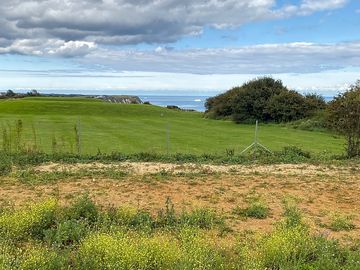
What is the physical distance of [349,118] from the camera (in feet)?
55.5

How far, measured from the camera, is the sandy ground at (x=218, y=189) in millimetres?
8875

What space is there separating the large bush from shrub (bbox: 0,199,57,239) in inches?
1512

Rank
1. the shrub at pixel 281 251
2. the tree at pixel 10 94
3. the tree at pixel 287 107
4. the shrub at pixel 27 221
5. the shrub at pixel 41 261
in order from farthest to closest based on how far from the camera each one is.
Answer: the tree at pixel 10 94, the tree at pixel 287 107, the shrub at pixel 27 221, the shrub at pixel 281 251, the shrub at pixel 41 261

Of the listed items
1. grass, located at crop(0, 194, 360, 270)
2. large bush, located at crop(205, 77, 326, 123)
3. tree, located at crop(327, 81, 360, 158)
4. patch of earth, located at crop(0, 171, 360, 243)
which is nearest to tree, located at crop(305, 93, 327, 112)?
large bush, located at crop(205, 77, 326, 123)

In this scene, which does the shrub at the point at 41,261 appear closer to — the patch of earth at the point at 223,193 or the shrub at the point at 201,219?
the shrub at the point at 201,219

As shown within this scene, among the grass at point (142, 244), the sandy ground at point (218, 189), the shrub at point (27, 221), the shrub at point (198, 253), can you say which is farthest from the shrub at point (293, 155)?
the shrub at point (27, 221)

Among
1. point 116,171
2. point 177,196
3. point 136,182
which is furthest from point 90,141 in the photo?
point 177,196

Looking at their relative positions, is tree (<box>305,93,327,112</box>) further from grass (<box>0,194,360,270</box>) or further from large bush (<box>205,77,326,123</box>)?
grass (<box>0,194,360,270</box>)

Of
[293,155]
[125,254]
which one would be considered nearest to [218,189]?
[125,254]

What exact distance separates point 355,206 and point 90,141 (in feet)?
51.2

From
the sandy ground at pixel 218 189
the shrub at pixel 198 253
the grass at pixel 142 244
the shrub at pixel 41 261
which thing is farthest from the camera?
the sandy ground at pixel 218 189

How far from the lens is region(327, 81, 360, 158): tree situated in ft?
55.4

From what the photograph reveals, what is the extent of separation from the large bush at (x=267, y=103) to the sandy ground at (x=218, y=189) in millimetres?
30791

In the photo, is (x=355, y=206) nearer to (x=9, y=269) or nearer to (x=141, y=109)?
(x=9, y=269)
